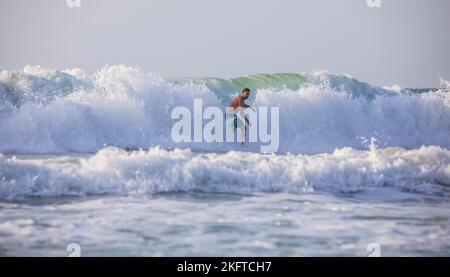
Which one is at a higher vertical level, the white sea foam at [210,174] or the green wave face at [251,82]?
the green wave face at [251,82]

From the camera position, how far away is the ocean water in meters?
6.71

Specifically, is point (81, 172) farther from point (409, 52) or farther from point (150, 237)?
point (409, 52)

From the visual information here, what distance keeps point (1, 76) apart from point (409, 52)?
9.00m

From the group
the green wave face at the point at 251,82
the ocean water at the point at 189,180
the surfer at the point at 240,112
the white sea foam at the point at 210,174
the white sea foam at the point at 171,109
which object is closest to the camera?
the ocean water at the point at 189,180

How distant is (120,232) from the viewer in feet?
22.4

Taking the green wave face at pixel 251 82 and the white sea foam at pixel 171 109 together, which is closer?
the white sea foam at pixel 171 109

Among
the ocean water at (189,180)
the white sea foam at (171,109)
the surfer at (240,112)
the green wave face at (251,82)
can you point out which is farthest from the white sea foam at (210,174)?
the green wave face at (251,82)

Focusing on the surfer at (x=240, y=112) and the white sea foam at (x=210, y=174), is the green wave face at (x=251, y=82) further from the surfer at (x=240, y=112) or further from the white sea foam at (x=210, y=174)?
the white sea foam at (x=210, y=174)

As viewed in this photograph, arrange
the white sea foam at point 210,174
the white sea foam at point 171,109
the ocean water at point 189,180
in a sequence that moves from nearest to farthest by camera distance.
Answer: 1. the ocean water at point 189,180
2. the white sea foam at point 210,174
3. the white sea foam at point 171,109

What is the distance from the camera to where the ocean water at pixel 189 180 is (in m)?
6.71

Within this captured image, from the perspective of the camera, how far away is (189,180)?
8.83m

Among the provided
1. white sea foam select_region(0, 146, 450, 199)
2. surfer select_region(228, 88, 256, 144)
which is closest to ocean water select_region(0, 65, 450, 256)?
white sea foam select_region(0, 146, 450, 199)
